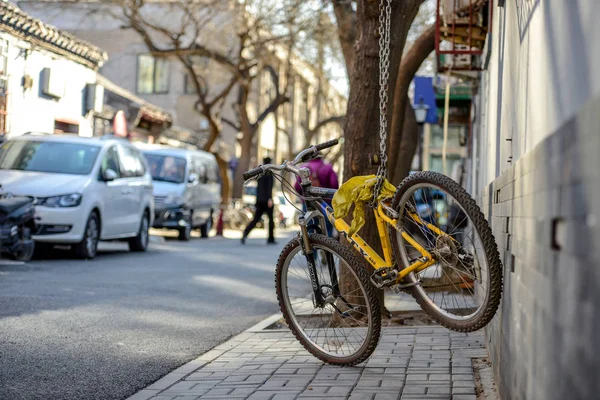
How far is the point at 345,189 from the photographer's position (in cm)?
596

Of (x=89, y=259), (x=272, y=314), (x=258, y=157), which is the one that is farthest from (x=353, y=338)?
(x=258, y=157)

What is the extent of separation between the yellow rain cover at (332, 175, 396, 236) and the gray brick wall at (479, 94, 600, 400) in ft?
4.89

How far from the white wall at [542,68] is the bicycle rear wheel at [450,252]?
1.30 ft

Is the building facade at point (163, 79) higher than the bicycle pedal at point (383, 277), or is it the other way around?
the building facade at point (163, 79)

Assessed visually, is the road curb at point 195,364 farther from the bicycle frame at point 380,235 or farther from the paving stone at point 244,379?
the bicycle frame at point 380,235

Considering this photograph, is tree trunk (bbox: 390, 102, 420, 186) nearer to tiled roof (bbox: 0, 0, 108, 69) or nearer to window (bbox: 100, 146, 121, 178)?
window (bbox: 100, 146, 121, 178)

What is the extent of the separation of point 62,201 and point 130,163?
3.35m

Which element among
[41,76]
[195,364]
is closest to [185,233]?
[41,76]

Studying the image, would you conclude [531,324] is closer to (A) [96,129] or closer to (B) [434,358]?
(B) [434,358]

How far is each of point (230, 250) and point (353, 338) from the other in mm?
14109

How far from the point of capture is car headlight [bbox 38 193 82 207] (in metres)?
14.6

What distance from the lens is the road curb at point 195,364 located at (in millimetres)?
5512

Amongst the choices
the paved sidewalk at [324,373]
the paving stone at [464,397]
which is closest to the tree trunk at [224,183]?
the paved sidewalk at [324,373]

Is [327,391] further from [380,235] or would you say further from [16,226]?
[16,226]
